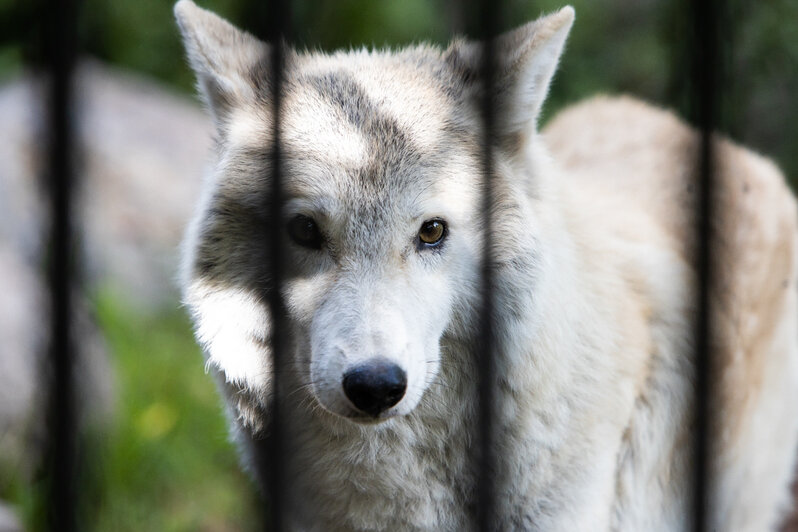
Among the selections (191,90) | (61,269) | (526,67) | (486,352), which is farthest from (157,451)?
(191,90)

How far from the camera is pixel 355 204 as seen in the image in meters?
2.43

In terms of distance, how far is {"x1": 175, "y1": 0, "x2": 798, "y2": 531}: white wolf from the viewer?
7.97 ft

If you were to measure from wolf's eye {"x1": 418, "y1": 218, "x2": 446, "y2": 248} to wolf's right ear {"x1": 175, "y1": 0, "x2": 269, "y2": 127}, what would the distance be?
70cm

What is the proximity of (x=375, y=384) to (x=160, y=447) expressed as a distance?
9.88 ft

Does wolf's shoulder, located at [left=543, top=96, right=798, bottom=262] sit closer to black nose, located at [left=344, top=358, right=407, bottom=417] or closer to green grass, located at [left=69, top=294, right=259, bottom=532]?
black nose, located at [left=344, top=358, right=407, bottom=417]

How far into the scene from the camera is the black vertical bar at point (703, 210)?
1646mm

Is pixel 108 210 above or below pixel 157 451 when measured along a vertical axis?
above

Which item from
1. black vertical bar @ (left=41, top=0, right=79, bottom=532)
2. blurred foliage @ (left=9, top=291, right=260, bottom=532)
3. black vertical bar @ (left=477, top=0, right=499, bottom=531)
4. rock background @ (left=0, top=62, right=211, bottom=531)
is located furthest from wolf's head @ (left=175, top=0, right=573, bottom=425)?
rock background @ (left=0, top=62, right=211, bottom=531)

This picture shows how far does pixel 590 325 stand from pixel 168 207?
5159 mm

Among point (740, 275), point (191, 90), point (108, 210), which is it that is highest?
point (191, 90)

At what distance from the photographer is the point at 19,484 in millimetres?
4156

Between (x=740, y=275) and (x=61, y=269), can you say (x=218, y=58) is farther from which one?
(x=740, y=275)

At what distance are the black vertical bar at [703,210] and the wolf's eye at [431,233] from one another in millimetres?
857

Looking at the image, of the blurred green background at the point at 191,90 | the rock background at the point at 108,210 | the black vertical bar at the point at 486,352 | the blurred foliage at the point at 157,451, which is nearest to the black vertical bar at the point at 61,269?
the blurred green background at the point at 191,90
